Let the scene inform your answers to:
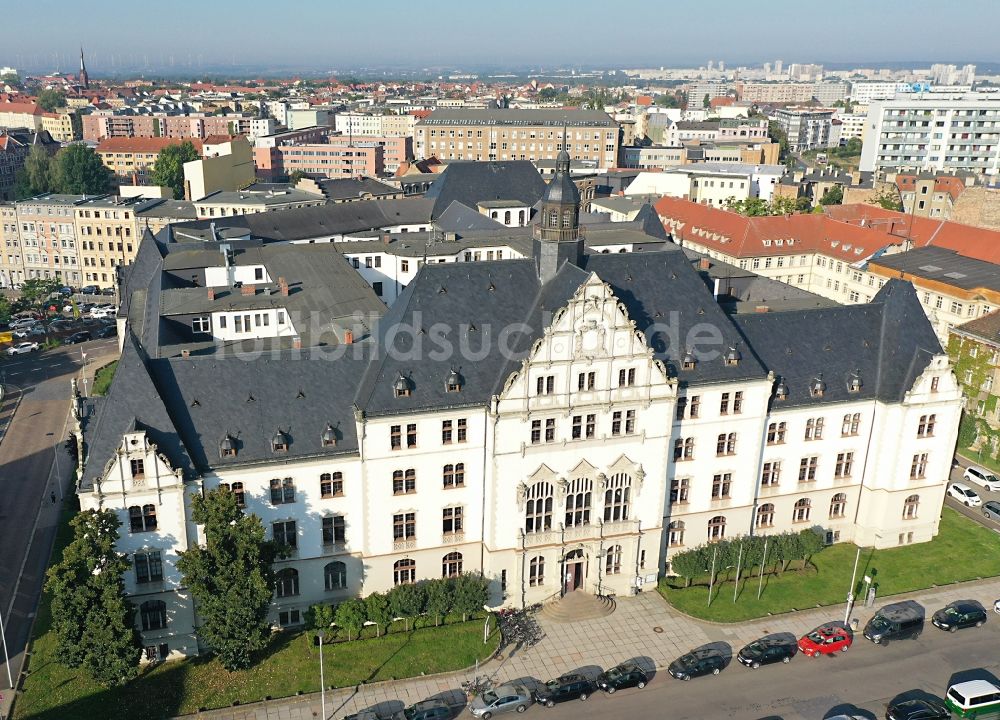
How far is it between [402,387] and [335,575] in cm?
1585

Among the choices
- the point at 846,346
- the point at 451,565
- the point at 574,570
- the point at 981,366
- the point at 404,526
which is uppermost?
the point at 846,346

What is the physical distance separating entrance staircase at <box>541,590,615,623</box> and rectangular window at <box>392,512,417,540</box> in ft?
40.5

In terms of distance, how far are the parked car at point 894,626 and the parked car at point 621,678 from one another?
18789mm

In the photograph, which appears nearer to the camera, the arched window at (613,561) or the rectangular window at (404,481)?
the rectangular window at (404,481)

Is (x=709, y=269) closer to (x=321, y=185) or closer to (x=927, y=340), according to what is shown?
(x=927, y=340)

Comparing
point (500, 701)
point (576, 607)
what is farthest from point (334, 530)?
point (576, 607)

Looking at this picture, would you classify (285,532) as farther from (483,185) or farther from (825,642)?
(483,185)

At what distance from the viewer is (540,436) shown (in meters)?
65.8

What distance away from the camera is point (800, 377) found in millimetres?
74688

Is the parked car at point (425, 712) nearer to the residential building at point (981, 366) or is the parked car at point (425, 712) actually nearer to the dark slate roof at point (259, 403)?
the dark slate roof at point (259, 403)

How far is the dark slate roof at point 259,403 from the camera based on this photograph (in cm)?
6175

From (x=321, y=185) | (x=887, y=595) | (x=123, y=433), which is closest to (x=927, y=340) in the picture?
(x=887, y=595)

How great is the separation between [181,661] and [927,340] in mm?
65946

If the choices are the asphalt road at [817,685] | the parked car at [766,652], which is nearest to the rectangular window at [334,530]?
the asphalt road at [817,685]
